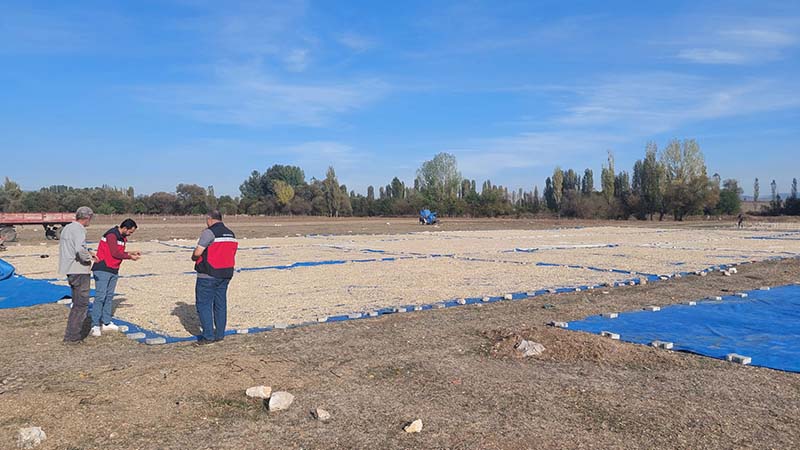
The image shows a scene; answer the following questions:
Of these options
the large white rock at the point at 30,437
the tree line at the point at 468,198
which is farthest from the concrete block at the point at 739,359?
the tree line at the point at 468,198

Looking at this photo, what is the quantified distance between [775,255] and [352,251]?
1445 centimetres

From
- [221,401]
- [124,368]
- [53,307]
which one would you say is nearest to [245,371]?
[221,401]

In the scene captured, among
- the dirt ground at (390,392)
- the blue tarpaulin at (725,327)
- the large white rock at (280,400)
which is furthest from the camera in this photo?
the blue tarpaulin at (725,327)

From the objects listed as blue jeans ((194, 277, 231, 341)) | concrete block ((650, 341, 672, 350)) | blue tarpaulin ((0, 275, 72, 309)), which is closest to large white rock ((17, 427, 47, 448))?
blue jeans ((194, 277, 231, 341))

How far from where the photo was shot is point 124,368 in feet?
20.9

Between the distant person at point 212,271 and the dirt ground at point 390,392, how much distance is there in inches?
14.2

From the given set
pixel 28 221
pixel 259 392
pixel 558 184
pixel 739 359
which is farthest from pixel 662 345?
pixel 558 184

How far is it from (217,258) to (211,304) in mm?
615

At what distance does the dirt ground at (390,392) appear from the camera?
4.62 metres

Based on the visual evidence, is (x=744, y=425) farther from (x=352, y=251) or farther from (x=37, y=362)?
(x=352, y=251)

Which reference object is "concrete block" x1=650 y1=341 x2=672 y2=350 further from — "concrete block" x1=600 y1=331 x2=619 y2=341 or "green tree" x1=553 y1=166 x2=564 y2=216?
"green tree" x1=553 y1=166 x2=564 y2=216

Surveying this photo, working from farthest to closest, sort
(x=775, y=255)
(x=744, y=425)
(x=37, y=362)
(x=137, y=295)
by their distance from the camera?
(x=775, y=255)
(x=137, y=295)
(x=37, y=362)
(x=744, y=425)

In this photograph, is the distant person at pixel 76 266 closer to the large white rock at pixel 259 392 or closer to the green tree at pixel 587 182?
the large white rock at pixel 259 392

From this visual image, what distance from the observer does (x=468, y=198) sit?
80500mm
